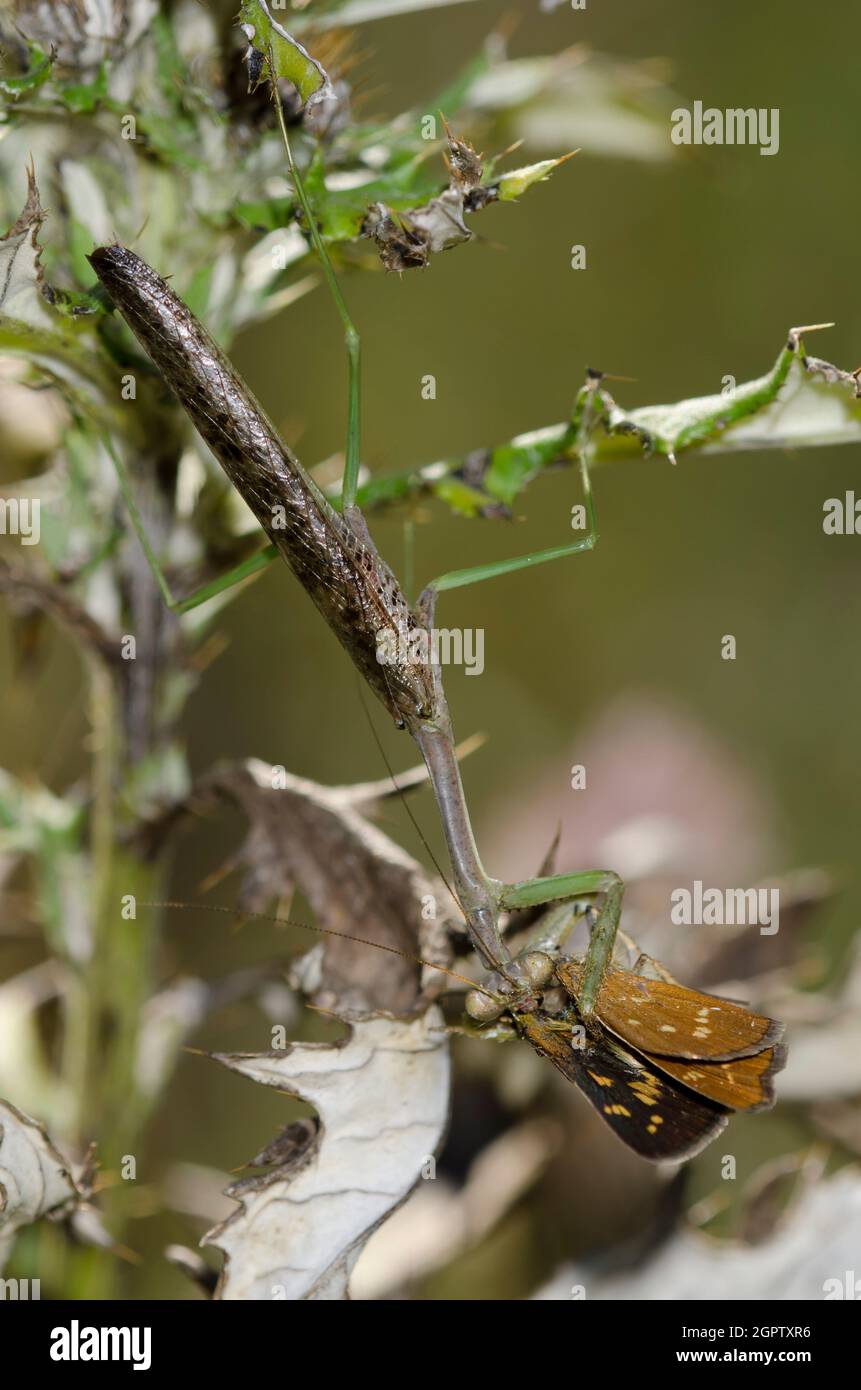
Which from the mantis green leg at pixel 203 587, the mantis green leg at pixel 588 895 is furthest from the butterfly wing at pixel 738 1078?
the mantis green leg at pixel 203 587

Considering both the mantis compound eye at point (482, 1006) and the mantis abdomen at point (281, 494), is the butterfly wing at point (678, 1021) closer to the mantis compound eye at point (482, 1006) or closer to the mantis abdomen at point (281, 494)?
the mantis compound eye at point (482, 1006)

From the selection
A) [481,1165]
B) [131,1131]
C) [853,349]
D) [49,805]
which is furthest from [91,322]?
[853,349]

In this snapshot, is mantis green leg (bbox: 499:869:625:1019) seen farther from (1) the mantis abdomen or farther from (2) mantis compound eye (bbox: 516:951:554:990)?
(1) the mantis abdomen

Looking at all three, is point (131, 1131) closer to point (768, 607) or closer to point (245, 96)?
point (245, 96)

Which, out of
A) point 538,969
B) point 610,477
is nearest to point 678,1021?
point 538,969

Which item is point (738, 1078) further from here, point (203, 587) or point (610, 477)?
point (610, 477)

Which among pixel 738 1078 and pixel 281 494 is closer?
pixel 738 1078
